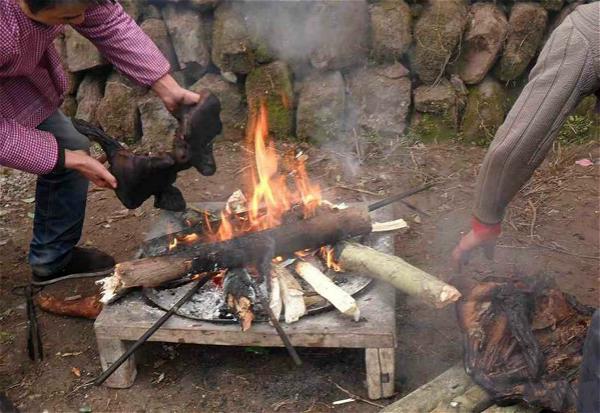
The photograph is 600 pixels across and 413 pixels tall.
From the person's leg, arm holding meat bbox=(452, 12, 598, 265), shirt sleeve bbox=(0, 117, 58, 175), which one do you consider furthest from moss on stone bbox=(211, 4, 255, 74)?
the person's leg

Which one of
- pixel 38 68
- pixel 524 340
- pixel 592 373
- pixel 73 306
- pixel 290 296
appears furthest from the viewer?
pixel 73 306

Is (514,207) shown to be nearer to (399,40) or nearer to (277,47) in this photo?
(399,40)

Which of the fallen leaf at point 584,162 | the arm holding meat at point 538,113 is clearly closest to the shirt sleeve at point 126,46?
the arm holding meat at point 538,113

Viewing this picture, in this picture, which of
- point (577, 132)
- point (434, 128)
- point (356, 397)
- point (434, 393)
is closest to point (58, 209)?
point (356, 397)

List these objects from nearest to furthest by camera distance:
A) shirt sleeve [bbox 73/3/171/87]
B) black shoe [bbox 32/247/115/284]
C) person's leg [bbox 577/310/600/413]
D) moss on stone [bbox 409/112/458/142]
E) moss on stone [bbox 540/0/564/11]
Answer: person's leg [bbox 577/310/600/413] < shirt sleeve [bbox 73/3/171/87] < black shoe [bbox 32/247/115/284] < moss on stone [bbox 540/0/564/11] < moss on stone [bbox 409/112/458/142]

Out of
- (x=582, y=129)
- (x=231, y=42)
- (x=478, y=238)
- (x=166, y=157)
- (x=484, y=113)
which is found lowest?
(x=582, y=129)

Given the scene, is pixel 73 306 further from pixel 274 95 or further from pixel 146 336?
pixel 274 95

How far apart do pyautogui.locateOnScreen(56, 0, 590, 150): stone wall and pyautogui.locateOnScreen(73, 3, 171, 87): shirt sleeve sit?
6.36 ft

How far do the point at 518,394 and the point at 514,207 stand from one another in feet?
7.63

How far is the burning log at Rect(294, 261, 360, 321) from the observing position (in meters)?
3.02

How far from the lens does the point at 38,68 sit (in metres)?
3.58

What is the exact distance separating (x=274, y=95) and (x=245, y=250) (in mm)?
2660

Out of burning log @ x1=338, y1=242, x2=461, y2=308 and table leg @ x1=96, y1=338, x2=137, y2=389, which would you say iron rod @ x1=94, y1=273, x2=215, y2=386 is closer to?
table leg @ x1=96, y1=338, x2=137, y2=389

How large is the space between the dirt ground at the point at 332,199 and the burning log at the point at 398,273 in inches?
19.1
